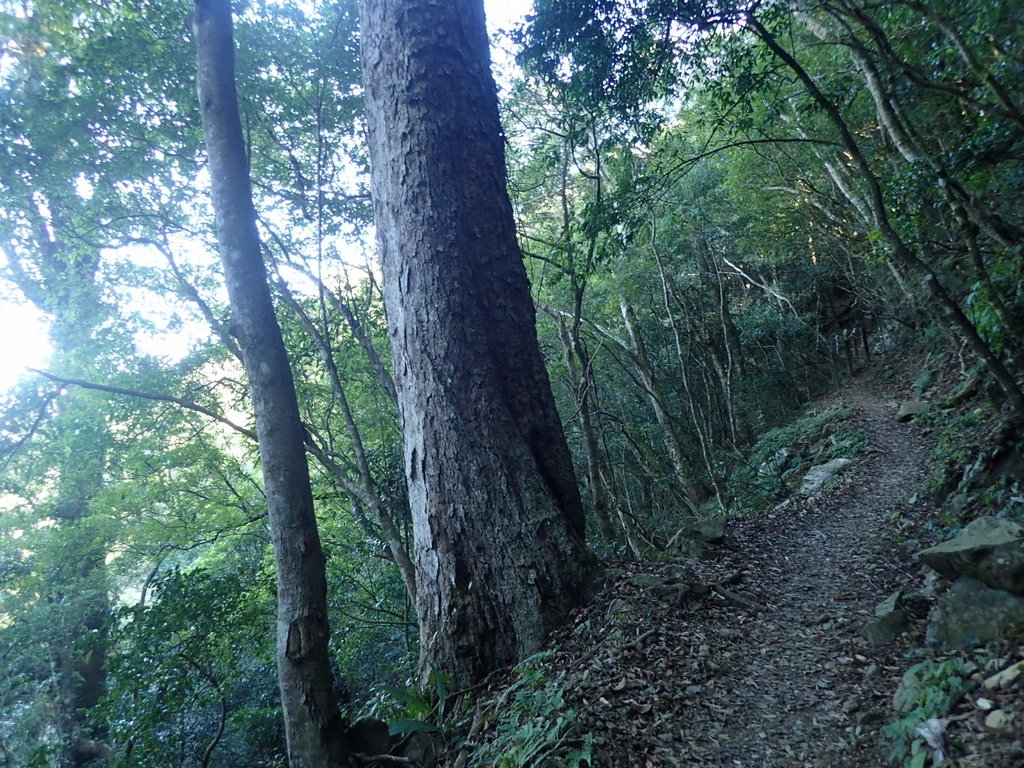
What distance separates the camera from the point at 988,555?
111 inches

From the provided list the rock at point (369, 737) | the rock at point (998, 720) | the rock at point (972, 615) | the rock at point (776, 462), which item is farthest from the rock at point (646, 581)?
the rock at point (776, 462)

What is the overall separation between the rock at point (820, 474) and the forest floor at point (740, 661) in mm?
3898

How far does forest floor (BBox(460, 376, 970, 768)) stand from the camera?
2.67 meters

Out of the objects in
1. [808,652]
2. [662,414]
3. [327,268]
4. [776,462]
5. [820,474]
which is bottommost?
[808,652]

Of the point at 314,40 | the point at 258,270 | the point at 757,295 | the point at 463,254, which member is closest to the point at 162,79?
the point at 314,40

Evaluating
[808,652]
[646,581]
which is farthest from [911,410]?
[646,581]

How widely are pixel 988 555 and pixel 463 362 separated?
3.15 m

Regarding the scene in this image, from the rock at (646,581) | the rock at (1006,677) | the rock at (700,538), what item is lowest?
the rock at (1006,677)

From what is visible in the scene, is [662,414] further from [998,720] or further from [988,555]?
[998,720]

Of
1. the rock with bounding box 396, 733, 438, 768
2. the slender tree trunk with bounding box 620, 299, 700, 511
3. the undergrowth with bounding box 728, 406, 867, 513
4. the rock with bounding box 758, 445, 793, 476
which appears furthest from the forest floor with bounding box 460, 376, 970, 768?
the rock with bounding box 758, 445, 793, 476

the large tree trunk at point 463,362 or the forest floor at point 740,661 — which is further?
the large tree trunk at point 463,362

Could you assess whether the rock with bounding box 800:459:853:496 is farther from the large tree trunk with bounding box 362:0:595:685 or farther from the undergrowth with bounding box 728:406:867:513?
the large tree trunk with bounding box 362:0:595:685

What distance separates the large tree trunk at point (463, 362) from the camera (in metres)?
3.69

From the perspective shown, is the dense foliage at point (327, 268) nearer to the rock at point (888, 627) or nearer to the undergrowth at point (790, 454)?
the undergrowth at point (790, 454)
